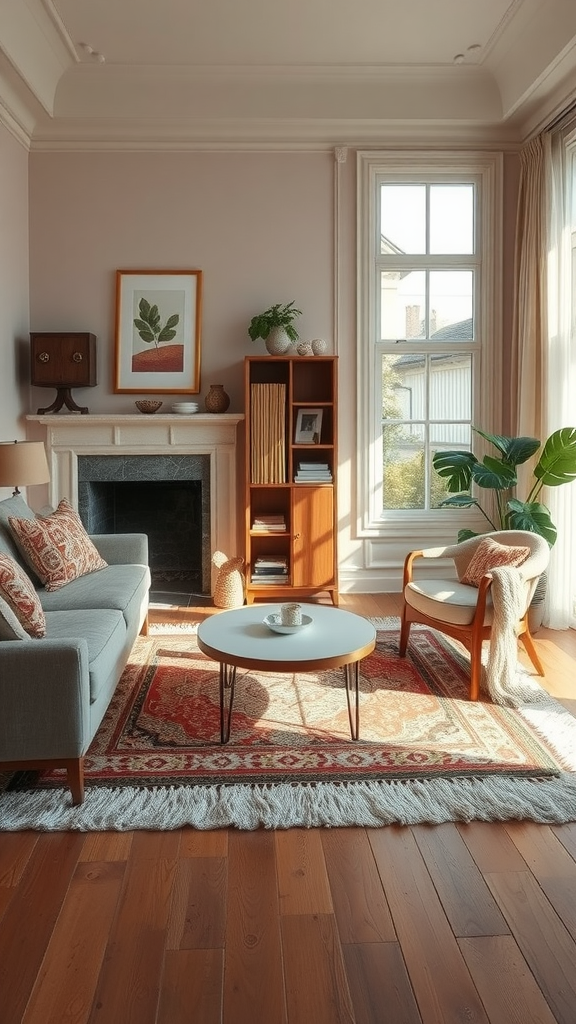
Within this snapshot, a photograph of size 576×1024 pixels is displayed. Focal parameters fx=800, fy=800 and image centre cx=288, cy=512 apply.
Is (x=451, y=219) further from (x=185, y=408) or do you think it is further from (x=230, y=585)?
(x=230, y=585)

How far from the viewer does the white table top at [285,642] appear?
9.65 feet

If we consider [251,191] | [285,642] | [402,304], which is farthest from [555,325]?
[285,642]

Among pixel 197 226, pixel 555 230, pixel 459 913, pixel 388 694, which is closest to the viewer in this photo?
pixel 459 913

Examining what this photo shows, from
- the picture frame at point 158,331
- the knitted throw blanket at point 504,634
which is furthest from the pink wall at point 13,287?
the knitted throw blanket at point 504,634

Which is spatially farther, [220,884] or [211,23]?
[211,23]

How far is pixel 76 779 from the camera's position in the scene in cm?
263

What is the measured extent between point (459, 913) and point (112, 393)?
4.36 m

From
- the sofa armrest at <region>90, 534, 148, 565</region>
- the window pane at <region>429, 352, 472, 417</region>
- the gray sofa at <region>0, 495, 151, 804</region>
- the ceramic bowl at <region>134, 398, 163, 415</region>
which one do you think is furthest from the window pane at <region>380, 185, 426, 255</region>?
the gray sofa at <region>0, 495, 151, 804</region>

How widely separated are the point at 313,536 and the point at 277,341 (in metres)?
1.34

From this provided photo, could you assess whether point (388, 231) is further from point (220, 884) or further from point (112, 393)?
point (220, 884)

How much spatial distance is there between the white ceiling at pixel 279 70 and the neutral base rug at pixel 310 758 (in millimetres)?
3473

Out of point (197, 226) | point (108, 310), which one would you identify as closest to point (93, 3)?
point (197, 226)

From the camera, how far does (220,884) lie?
220cm

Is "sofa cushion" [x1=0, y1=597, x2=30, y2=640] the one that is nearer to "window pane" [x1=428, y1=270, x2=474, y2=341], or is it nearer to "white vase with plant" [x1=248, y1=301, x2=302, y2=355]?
"white vase with plant" [x1=248, y1=301, x2=302, y2=355]
